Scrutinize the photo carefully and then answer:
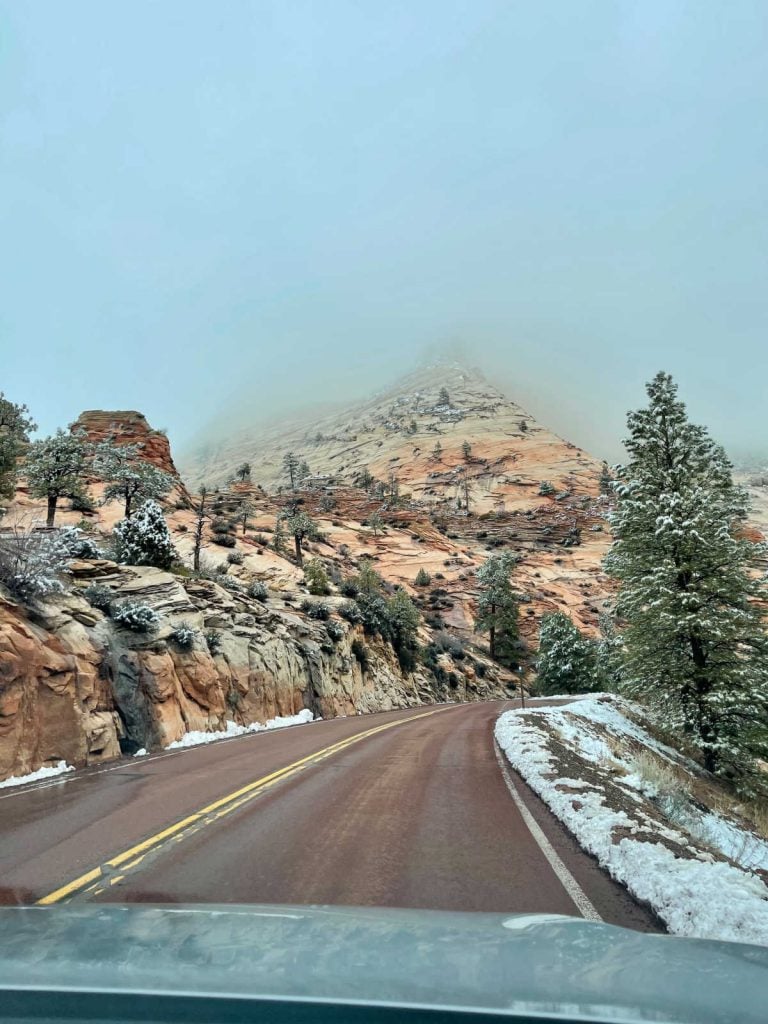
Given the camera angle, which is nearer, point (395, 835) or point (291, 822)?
point (395, 835)

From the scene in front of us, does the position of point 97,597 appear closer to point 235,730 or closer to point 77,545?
point 77,545

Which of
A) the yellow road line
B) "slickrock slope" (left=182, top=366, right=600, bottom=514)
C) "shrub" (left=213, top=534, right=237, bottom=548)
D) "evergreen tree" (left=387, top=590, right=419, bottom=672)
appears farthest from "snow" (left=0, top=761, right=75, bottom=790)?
"slickrock slope" (left=182, top=366, right=600, bottom=514)

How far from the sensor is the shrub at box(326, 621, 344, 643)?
3334cm

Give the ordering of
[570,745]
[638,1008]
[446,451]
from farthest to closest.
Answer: [446,451] → [570,745] → [638,1008]

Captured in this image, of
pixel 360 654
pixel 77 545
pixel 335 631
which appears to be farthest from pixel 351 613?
pixel 77 545

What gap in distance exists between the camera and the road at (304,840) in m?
5.20

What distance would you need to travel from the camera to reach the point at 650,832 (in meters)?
6.49

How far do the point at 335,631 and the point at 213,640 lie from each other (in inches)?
496

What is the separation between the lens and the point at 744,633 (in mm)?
17438

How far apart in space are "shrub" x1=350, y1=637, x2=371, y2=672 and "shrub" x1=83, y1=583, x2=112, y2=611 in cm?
1891

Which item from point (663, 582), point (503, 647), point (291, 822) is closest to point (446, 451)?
point (503, 647)

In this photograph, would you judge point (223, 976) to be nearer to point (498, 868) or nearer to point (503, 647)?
point (498, 868)

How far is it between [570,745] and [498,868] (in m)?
8.76

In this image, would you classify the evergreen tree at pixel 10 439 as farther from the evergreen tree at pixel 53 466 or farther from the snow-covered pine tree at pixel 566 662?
the snow-covered pine tree at pixel 566 662
